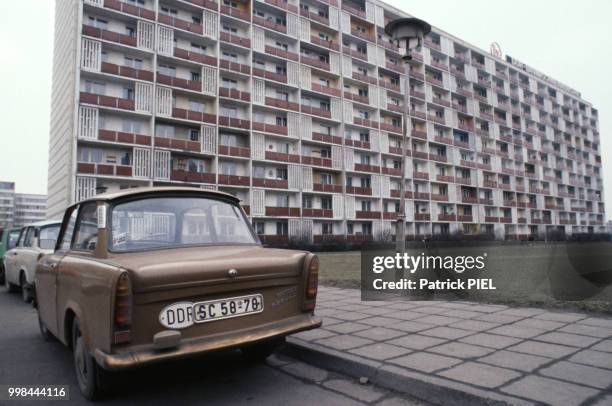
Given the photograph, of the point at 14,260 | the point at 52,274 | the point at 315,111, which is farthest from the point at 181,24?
the point at 52,274

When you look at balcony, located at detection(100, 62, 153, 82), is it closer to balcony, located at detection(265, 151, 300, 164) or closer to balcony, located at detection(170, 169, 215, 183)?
balcony, located at detection(170, 169, 215, 183)

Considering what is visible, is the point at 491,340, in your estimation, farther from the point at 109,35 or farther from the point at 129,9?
the point at 129,9

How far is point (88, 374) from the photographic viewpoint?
3.18 m

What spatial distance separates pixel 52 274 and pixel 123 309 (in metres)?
2.12

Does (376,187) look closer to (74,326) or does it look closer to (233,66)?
(233,66)

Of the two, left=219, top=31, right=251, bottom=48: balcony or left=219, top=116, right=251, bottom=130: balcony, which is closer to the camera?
left=219, top=116, right=251, bottom=130: balcony

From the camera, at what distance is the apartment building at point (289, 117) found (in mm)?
30078

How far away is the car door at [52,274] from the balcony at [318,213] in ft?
112

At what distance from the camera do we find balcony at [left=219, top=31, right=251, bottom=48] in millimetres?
35438

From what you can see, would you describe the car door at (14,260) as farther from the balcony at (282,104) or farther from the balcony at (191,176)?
the balcony at (282,104)

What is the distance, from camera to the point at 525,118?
223 feet

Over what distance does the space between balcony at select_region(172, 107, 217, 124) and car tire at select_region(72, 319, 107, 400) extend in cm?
3099

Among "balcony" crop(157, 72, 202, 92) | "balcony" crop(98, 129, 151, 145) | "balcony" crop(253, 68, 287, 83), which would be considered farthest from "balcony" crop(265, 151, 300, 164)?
"balcony" crop(98, 129, 151, 145)

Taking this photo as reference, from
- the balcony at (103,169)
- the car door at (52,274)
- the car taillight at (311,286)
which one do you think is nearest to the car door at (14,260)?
the car door at (52,274)
